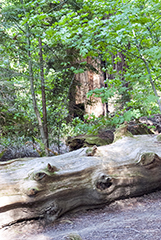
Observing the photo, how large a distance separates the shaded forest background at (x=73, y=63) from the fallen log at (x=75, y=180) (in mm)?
1041

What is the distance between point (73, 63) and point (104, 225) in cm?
659

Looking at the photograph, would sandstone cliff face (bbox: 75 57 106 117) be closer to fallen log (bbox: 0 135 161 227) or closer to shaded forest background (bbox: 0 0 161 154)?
shaded forest background (bbox: 0 0 161 154)

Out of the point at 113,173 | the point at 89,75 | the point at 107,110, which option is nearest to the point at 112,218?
the point at 113,173

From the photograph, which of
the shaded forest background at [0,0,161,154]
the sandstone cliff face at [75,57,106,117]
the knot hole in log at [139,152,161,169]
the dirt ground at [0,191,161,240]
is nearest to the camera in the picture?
the dirt ground at [0,191,161,240]

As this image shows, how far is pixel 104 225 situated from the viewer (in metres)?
2.51

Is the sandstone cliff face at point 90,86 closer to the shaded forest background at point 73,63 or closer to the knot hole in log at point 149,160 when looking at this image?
the shaded forest background at point 73,63

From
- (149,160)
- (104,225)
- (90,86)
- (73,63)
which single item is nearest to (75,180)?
(104,225)

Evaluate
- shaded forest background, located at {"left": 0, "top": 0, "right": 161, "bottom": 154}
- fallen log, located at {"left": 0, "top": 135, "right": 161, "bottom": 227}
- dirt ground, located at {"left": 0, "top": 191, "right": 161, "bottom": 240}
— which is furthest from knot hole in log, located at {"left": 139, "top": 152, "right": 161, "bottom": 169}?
shaded forest background, located at {"left": 0, "top": 0, "right": 161, "bottom": 154}

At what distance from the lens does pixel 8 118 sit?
579 cm

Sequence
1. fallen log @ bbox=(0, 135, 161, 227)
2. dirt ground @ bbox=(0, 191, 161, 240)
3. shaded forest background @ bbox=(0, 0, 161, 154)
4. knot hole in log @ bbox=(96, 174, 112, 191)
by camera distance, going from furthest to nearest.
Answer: shaded forest background @ bbox=(0, 0, 161, 154), knot hole in log @ bbox=(96, 174, 112, 191), fallen log @ bbox=(0, 135, 161, 227), dirt ground @ bbox=(0, 191, 161, 240)

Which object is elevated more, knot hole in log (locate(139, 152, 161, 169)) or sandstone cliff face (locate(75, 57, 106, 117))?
sandstone cliff face (locate(75, 57, 106, 117))

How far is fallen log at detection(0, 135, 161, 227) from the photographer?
2.79 meters

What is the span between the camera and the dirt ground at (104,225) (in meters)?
2.16

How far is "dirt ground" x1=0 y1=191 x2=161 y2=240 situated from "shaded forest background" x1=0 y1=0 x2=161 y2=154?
1871 mm
